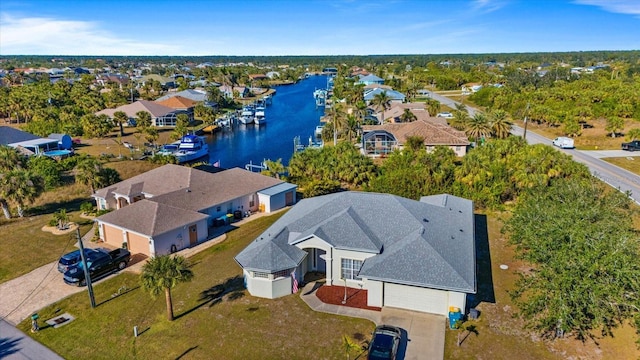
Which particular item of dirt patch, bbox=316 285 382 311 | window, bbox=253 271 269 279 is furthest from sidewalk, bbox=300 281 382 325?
window, bbox=253 271 269 279

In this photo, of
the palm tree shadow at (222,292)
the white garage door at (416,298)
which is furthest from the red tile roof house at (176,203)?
the white garage door at (416,298)

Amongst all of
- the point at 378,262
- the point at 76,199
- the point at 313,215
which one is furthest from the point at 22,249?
the point at 378,262

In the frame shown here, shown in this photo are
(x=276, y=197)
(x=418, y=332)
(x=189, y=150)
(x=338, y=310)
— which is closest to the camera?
(x=418, y=332)

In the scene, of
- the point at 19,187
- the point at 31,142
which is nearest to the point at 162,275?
the point at 19,187

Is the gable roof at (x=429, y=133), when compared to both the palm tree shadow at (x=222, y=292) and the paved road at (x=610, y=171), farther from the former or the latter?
the palm tree shadow at (x=222, y=292)

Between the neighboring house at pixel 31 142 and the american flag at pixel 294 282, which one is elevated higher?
the neighboring house at pixel 31 142

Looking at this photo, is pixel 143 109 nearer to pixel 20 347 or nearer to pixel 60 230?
pixel 60 230
